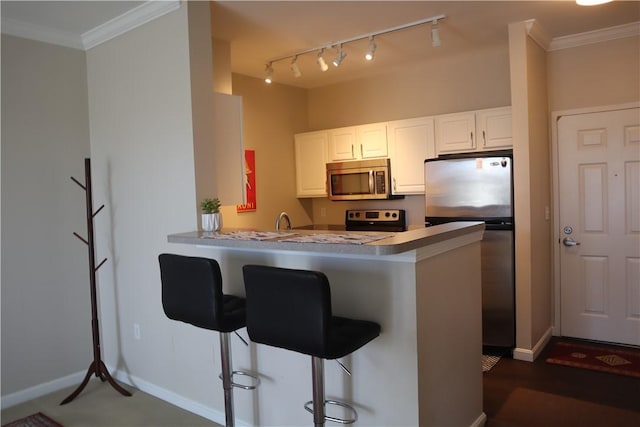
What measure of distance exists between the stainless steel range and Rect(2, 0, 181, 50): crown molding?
9.49ft

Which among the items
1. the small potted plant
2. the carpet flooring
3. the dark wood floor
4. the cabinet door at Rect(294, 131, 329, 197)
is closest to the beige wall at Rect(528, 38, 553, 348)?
the dark wood floor

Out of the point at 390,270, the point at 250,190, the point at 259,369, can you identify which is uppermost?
the point at 250,190

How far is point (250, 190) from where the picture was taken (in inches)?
186

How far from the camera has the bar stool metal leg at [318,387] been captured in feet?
6.63

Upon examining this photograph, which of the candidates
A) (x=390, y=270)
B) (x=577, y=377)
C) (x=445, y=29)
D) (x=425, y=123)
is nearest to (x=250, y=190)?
(x=425, y=123)

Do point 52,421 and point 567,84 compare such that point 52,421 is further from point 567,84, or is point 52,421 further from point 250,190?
point 567,84

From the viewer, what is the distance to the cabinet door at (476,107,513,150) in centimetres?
404

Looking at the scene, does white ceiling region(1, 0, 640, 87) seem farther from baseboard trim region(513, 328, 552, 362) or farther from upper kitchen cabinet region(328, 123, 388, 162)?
baseboard trim region(513, 328, 552, 362)

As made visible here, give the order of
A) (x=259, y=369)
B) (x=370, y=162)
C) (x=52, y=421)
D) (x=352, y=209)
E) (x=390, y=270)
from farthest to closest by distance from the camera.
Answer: (x=352, y=209), (x=370, y=162), (x=52, y=421), (x=259, y=369), (x=390, y=270)

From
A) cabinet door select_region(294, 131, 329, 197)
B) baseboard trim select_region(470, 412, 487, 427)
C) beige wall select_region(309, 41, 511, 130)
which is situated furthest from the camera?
cabinet door select_region(294, 131, 329, 197)

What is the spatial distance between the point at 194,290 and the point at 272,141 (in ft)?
9.72

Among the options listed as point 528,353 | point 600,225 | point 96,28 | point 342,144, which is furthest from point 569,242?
point 96,28

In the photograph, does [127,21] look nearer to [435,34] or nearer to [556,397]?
[435,34]

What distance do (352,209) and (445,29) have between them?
7.29ft
